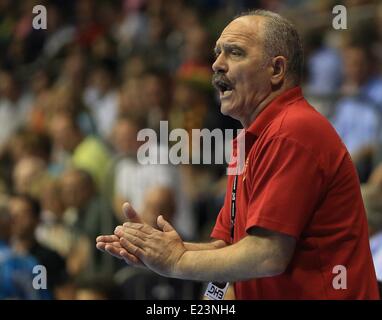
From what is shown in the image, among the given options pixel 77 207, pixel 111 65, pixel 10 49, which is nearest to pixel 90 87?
pixel 111 65

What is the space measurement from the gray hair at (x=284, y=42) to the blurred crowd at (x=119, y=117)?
4.85ft

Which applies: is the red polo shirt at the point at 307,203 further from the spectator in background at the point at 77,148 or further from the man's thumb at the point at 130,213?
the spectator in background at the point at 77,148

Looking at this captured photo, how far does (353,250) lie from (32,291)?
10.3 ft

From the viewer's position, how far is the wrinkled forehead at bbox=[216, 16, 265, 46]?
3215 mm

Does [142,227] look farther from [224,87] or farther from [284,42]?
[284,42]

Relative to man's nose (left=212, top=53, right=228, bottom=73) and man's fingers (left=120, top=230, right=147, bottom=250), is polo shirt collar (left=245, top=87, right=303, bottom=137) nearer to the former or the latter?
man's nose (left=212, top=53, right=228, bottom=73)

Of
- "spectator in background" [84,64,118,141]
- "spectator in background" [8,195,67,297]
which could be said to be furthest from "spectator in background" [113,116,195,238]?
"spectator in background" [84,64,118,141]

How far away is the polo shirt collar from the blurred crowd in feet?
4.76

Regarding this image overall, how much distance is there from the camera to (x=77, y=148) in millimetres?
7789

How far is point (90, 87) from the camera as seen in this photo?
929cm

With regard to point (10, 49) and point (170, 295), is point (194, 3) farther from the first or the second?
point (170, 295)

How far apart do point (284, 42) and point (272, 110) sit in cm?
24

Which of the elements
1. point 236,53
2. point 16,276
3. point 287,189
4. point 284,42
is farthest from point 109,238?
point 16,276

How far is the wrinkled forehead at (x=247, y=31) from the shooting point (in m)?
3.21
